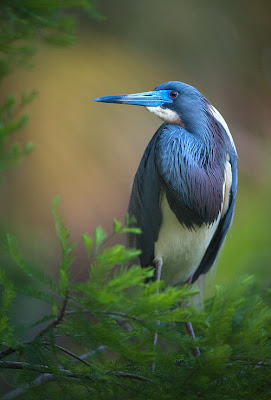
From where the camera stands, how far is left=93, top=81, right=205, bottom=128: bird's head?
1147mm

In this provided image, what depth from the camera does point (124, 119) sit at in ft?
10.8

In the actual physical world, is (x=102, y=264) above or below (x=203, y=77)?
below

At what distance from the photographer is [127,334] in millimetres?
707

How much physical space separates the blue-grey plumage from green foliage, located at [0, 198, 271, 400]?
0.44 m

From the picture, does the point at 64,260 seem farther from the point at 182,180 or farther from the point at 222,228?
the point at 222,228

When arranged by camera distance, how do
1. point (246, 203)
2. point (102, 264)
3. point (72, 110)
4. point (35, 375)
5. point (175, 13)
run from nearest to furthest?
point (102, 264), point (35, 375), point (246, 203), point (72, 110), point (175, 13)

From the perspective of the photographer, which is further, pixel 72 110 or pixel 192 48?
pixel 192 48

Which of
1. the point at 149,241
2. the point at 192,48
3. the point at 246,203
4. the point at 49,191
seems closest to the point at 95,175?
the point at 49,191

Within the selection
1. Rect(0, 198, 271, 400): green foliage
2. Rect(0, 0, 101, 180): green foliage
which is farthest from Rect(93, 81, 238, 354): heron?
Rect(0, 198, 271, 400): green foliage

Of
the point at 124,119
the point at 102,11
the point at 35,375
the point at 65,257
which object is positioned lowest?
the point at 35,375

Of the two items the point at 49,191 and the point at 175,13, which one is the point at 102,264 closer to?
the point at 49,191

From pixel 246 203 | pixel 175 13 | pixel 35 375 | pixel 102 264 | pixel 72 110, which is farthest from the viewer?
pixel 175 13

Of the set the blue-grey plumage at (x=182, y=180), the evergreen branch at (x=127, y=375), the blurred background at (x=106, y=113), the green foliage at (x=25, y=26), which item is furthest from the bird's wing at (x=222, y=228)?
the blurred background at (x=106, y=113)

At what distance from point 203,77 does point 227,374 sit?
3.22 m
